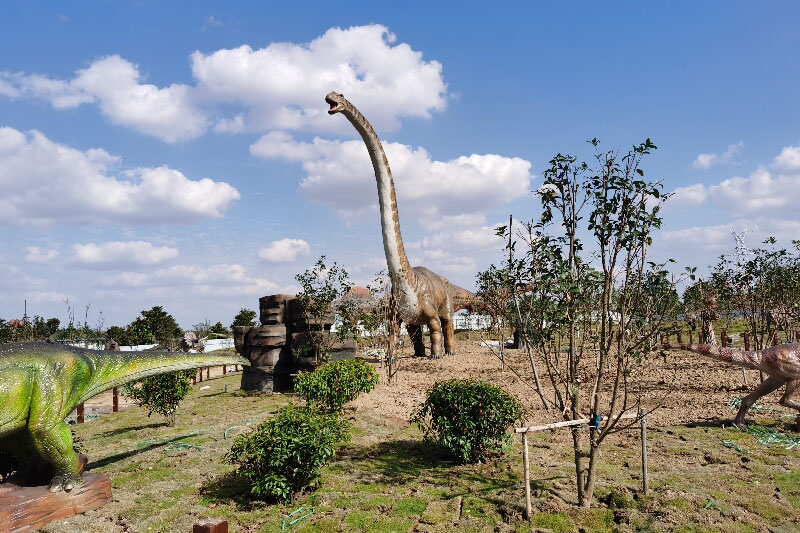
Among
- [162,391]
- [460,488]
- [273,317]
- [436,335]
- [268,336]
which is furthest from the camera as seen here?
[436,335]

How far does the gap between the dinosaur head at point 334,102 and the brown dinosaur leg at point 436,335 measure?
790 centimetres

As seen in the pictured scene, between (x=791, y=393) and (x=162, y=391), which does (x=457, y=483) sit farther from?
(x=162, y=391)

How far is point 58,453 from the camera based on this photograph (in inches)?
229

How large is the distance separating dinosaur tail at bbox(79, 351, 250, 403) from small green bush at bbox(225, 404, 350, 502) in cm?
178

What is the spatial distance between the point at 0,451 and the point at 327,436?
3946mm

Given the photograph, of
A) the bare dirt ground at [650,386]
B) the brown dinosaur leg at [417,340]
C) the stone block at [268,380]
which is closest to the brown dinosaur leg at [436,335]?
the bare dirt ground at [650,386]

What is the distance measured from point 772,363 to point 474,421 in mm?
5081

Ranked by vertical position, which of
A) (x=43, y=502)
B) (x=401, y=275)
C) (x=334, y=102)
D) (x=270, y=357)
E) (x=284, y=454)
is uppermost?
(x=334, y=102)

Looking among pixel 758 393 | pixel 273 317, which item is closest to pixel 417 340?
pixel 273 317

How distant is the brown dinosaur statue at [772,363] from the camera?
831 centimetres

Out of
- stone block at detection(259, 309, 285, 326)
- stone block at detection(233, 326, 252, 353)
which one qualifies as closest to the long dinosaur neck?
stone block at detection(259, 309, 285, 326)

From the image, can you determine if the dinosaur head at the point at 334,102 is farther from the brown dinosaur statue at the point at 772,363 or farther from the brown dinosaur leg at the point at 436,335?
the brown dinosaur statue at the point at 772,363

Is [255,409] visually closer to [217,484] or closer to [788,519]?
[217,484]

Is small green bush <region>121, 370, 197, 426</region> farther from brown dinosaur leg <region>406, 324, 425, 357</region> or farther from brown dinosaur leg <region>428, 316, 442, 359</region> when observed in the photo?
brown dinosaur leg <region>406, 324, 425, 357</region>
